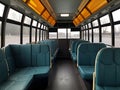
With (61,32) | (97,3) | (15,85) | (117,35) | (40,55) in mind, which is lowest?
(15,85)

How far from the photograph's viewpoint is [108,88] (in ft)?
7.78

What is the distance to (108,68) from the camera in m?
2.47

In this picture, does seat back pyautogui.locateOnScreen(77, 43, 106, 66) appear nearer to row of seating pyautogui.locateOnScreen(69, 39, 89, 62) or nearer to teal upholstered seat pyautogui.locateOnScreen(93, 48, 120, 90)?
row of seating pyautogui.locateOnScreen(69, 39, 89, 62)

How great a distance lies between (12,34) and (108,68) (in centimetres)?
283

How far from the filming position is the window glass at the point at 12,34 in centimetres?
406

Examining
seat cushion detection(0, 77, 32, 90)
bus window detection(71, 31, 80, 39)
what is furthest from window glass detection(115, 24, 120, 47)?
bus window detection(71, 31, 80, 39)

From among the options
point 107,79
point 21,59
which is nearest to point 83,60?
point 21,59

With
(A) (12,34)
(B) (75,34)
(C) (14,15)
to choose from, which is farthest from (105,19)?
(B) (75,34)

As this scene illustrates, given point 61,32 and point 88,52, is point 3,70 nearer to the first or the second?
point 88,52

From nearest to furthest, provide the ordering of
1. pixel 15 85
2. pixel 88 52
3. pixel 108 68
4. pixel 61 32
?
pixel 108 68 → pixel 15 85 → pixel 88 52 → pixel 61 32

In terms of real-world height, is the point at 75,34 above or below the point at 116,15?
below

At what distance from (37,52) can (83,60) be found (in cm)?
121

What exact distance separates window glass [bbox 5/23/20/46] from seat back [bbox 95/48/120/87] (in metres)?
2.46

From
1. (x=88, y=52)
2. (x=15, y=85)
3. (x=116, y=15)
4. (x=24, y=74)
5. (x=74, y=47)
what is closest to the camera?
(x=15, y=85)
